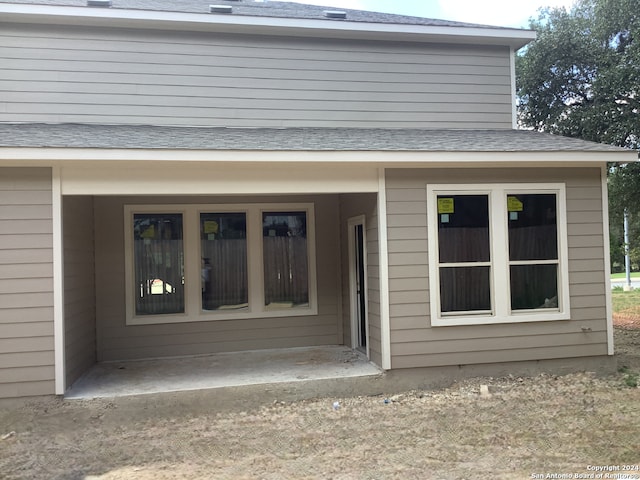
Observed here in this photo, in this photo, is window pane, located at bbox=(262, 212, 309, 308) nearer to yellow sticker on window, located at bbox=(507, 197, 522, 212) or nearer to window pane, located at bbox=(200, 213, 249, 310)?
window pane, located at bbox=(200, 213, 249, 310)

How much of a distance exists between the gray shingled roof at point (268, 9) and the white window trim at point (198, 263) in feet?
8.75

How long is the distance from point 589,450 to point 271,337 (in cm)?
452

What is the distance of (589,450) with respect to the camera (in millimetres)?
4367

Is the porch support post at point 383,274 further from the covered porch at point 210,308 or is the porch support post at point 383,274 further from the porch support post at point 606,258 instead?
the porch support post at point 606,258

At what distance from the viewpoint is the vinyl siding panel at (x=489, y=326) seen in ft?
20.2

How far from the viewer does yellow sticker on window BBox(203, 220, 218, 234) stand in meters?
7.70

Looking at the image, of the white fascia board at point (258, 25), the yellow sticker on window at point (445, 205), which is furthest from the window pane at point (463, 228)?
the white fascia board at point (258, 25)

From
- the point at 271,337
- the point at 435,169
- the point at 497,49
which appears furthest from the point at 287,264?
the point at 497,49

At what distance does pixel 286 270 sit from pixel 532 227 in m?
A: 3.46

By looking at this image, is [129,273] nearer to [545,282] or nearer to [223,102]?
[223,102]

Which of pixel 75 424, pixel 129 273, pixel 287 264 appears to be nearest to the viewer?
pixel 75 424

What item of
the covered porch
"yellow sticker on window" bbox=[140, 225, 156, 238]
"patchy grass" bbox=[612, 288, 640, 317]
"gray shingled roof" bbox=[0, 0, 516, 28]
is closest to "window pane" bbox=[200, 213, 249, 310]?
the covered porch

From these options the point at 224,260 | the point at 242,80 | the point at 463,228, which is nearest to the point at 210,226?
the point at 224,260

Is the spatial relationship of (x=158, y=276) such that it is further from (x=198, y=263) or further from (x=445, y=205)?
(x=445, y=205)
